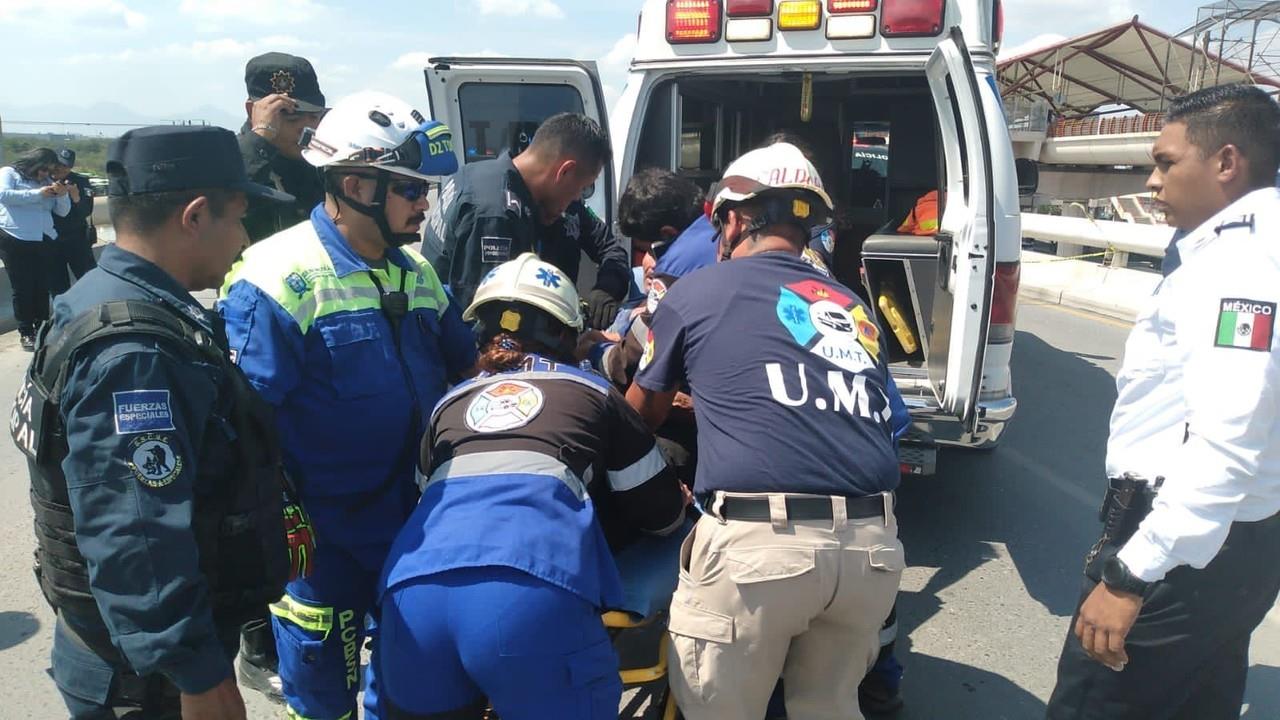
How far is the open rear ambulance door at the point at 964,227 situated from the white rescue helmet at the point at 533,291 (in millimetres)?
2118

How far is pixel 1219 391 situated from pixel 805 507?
2.82 feet

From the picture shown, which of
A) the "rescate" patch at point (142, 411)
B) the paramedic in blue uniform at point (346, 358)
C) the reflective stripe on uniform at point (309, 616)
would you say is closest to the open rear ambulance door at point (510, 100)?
the paramedic in blue uniform at point (346, 358)

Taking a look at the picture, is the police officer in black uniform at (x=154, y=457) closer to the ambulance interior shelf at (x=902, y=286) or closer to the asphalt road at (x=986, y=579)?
the asphalt road at (x=986, y=579)

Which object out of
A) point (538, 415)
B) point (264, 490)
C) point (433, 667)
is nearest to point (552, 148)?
point (538, 415)

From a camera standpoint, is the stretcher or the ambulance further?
the ambulance

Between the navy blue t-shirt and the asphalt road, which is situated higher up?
the navy blue t-shirt

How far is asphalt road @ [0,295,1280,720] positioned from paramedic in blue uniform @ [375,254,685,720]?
5.35ft

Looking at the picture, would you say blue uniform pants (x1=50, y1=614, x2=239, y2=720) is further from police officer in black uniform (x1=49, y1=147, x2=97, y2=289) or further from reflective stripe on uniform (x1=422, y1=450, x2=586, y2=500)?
police officer in black uniform (x1=49, y1=147, x2=97, y2=289)

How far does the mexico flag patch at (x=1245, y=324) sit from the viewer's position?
1651mm

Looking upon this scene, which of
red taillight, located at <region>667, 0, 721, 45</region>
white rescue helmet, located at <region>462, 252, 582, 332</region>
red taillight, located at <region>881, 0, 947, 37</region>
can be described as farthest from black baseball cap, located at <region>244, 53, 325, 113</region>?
red taillight, located at <region>881, 0, 947, 37</region>

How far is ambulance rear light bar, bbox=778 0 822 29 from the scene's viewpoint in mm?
4078

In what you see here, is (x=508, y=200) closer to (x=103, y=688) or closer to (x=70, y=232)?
(x=103, y=688)

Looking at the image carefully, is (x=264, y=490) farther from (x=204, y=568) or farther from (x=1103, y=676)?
(x=1103, y=676)

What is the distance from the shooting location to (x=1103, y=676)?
6.50 ft
